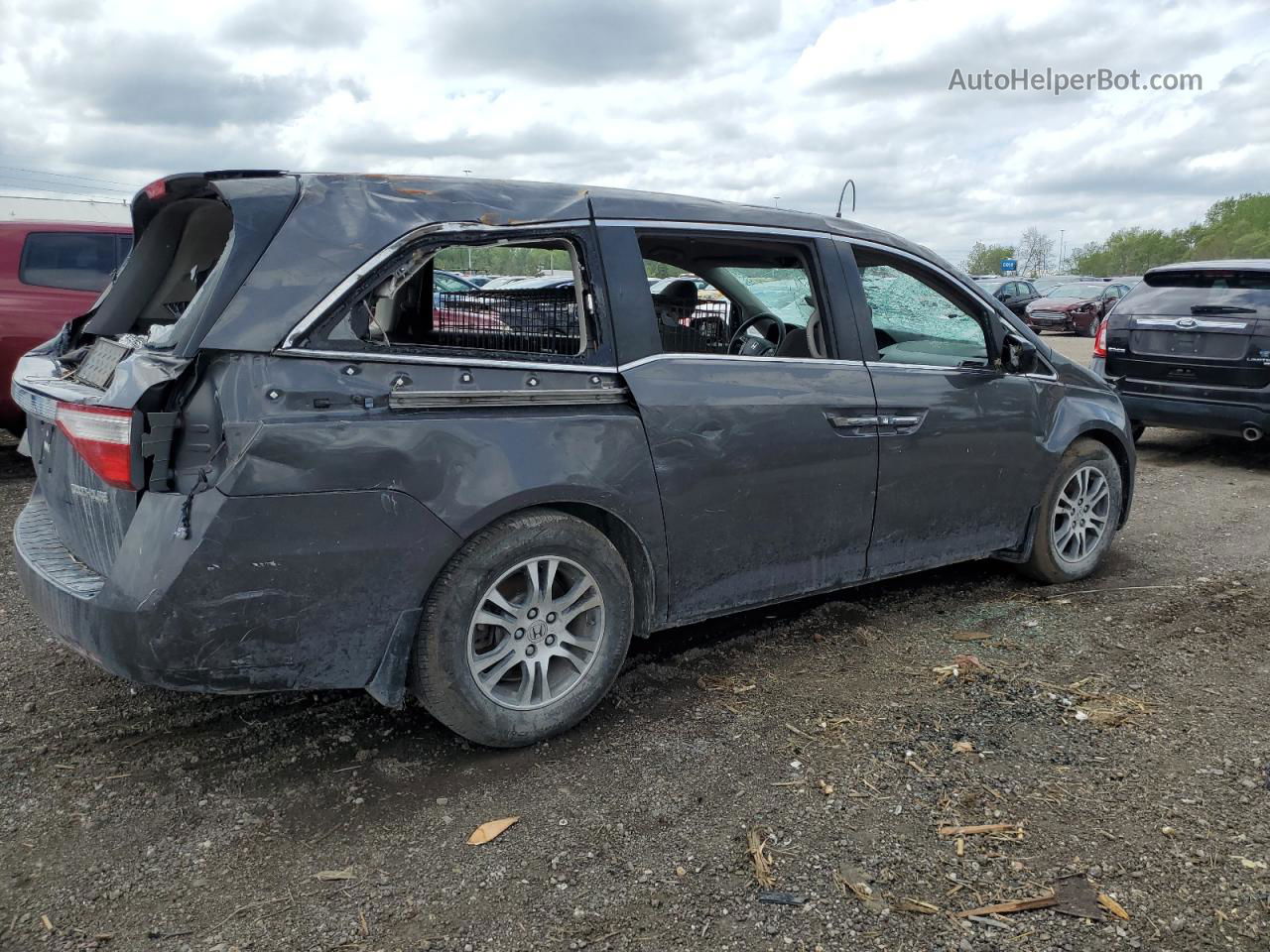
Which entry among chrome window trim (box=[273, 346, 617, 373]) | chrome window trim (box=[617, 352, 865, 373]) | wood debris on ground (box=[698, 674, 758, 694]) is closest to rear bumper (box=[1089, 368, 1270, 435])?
chrome window trim (box=[617, 352, 865, 373])

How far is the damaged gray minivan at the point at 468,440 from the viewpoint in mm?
2730

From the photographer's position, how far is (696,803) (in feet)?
9.77

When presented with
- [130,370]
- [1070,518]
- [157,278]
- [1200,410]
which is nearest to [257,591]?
[130,370]

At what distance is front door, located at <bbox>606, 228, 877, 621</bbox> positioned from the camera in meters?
3.49

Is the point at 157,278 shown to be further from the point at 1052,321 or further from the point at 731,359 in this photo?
the point at 1052,321

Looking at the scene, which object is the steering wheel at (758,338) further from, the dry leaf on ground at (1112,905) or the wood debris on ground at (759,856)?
the dry leaf on ground at (1112,905)

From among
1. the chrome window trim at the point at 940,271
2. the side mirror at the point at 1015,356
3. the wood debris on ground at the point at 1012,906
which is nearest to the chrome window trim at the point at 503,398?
the chrome window trim at the point at 940,271

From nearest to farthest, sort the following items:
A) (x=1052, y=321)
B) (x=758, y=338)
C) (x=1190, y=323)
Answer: (x=758, y=338), (x=1190, y=323), (x=1052, y=321)

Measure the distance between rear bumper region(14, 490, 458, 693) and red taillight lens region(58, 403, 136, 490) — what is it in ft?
0.36

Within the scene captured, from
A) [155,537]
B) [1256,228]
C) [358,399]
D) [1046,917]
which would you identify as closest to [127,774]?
[155,537]

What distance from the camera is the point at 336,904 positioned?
251cm

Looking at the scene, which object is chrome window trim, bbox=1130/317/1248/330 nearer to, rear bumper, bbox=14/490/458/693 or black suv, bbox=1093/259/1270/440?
black suv, bbox=1093/259/1270/440

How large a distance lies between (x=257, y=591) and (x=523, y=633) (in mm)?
836

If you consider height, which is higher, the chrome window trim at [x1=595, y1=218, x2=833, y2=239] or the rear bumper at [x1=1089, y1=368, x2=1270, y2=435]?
the chrome window trim at [x1=595, y1=218, x2=833, y2=239]
